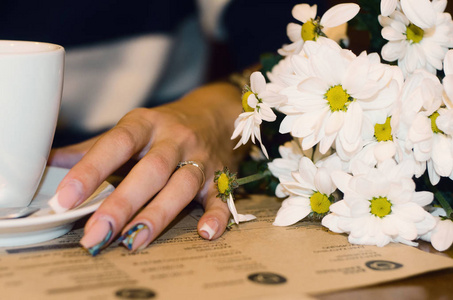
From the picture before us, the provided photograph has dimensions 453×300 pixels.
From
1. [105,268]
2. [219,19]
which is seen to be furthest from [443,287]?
[219,19]

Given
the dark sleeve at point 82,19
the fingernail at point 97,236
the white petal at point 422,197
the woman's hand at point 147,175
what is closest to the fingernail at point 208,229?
the woman's hand at point 147,175

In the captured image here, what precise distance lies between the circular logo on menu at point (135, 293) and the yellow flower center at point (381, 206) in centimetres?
24

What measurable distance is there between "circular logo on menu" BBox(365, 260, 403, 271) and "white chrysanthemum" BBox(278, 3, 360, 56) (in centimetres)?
23

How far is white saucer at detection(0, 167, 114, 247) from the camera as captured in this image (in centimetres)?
46

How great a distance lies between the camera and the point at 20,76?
0.50m

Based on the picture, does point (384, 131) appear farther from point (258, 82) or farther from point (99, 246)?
point (99, 246)

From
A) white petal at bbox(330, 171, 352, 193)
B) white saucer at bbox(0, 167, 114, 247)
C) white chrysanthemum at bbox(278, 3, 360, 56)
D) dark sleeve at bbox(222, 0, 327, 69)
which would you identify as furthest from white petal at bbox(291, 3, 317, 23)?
dark sleeve at bbox(222, 0, 327, 69)

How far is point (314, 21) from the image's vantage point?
609mm

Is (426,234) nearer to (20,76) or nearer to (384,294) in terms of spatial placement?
(384,294)

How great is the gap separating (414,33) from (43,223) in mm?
435

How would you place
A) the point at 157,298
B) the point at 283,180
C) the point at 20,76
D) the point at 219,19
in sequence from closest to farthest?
the point at 157,298
the point at 20,76
the point at 283,180
the point at 219,19

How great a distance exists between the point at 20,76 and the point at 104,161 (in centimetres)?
13

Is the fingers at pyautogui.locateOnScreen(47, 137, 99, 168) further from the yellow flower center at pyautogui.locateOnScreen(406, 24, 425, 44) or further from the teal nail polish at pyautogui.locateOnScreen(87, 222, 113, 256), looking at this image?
the yellow flower center at pyautogui.locateOnScreen(406, 24, 425, 44)

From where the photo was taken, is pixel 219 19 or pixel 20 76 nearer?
pixel 20 76
